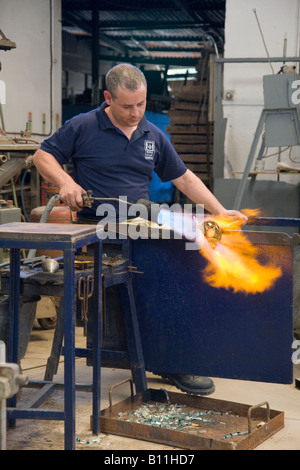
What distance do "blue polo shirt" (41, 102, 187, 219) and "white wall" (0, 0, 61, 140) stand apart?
17.5 feet

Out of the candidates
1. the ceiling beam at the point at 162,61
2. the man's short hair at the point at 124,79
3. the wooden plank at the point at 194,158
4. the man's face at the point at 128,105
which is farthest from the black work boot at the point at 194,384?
the ceiling beam at the point at 162,61

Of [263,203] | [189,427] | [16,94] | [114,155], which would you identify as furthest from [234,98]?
[189,427]

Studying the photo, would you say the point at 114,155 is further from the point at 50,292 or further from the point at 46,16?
the point at 46,16

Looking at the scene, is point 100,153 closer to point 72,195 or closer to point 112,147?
point 112,147

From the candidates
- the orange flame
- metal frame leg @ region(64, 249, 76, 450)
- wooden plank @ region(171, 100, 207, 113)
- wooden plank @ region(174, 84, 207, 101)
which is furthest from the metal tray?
wooden plank @ region(174, 84, 207, 101)

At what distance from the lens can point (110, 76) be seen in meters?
3.46

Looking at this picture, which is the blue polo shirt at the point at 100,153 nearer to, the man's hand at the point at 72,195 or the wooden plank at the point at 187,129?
the man's hand at the point at 72,195

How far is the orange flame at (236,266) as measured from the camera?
3.25m

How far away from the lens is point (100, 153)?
357 cm

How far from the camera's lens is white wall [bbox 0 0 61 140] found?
345 inches

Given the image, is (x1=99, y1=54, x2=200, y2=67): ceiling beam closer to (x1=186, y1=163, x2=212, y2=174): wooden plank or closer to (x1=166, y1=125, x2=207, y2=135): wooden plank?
(x1=166, y1=125, x2=207, y2=135): wooden plank

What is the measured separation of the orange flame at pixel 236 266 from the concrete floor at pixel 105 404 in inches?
29.8

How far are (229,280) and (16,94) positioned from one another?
634 cm

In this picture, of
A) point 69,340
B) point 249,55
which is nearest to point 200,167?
point 249,55
